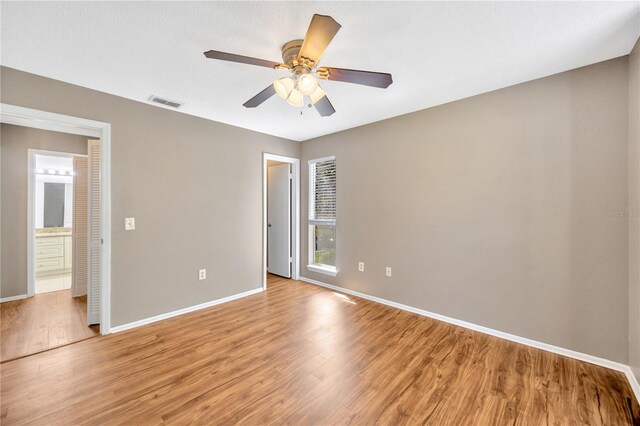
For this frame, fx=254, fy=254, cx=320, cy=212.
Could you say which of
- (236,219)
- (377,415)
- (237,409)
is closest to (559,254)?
(377,415)

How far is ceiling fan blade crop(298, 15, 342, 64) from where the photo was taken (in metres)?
1.25

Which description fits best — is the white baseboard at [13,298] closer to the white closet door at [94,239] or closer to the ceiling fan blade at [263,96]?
the white closet door at [94,239]

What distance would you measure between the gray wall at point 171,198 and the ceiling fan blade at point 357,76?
2.24 meters

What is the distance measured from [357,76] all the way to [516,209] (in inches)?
78.6

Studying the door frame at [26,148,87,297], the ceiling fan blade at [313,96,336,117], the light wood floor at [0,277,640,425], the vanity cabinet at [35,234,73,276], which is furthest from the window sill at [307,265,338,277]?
the vanity cabinet at [35,234,73,276]

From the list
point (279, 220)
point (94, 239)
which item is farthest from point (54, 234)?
point (279, 220)

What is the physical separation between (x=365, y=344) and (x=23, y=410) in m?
2.45

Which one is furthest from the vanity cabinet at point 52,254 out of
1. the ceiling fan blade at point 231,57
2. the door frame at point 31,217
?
the ceiling fan blade at point 231,57

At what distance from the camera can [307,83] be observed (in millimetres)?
1657

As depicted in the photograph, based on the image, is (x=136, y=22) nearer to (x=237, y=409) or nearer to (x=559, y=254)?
(x=237, y=409)

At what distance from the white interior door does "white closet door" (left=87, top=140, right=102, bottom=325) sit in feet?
8.33

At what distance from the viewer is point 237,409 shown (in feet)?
5.36

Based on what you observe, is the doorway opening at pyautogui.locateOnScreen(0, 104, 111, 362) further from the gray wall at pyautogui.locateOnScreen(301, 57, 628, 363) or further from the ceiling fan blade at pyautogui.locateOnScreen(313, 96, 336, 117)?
the gray wall at pyautogui.locateOnScreen(301, 57, 628, 363)

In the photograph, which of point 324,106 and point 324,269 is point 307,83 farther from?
point 324,269
